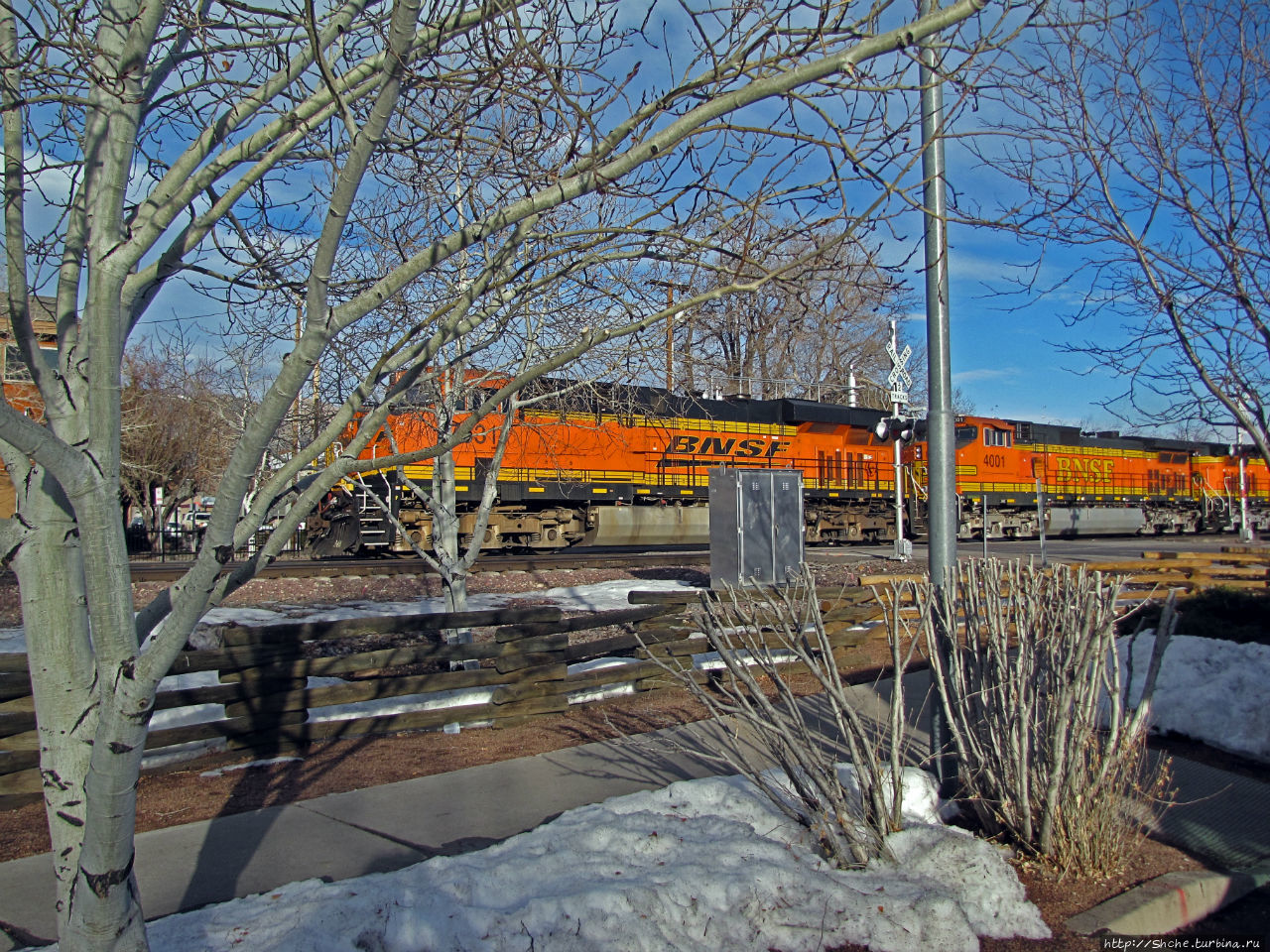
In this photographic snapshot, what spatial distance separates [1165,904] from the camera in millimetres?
4113

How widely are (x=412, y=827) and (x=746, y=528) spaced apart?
973 centimetres

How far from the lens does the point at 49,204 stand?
3.77 metres

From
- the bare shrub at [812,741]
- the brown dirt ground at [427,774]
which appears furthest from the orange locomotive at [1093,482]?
the bare shrub at [812,741]

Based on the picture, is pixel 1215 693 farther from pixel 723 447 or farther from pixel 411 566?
pixel 723 447

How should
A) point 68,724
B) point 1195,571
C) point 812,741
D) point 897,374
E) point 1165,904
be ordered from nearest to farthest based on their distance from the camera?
point 68,724 → point 1165,904 → point 812,741 → point 1195,571 → point 897,374

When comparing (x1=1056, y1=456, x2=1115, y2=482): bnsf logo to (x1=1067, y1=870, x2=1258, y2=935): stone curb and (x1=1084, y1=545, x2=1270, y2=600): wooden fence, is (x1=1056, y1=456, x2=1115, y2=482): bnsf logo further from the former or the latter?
(x1=1067, y1=870, x2=1258, y2=935): stone curb

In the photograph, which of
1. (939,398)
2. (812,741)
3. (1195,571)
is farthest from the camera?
(1195,571)

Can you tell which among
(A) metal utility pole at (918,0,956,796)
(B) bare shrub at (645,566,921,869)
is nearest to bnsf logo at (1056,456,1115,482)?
(A) metal utility pole at (918,0,956,796)

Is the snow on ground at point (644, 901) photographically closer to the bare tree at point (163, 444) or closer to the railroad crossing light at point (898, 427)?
the railroad crossing light at point (898, 427)

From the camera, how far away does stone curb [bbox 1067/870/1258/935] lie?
13.0 ft

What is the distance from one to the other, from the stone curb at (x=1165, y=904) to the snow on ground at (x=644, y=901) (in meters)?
0.29

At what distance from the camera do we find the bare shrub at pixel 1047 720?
4.36m

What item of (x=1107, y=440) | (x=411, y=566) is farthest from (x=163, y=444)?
(x=1107, y=440)

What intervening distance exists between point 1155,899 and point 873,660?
19.9 feet
